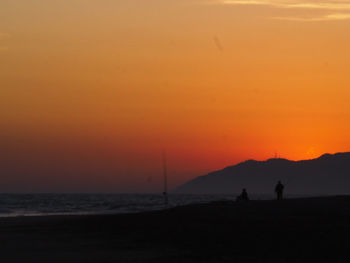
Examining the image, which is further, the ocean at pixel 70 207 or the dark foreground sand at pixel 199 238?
the ocean at pixel 70 207

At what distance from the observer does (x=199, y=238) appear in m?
21.8

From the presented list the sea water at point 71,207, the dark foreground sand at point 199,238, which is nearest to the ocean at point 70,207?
the sea water at point 71,207

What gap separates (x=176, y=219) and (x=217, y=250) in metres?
9.55

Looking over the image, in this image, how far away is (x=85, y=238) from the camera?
23500 millimetres

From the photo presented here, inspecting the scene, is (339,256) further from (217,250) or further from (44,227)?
(44,227)

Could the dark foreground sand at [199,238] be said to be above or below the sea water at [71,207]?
below

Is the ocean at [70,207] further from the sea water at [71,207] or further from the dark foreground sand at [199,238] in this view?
the dark foreground sand at [199,238]

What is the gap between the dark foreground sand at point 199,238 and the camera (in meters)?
18.0

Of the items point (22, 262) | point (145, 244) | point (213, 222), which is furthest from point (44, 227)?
point (22, 262)

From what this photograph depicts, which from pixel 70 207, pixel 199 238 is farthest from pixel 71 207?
pixel 199 238

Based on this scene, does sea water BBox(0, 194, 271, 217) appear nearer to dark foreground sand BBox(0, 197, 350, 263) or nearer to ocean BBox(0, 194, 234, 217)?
ocean BBox(0, 194, 234, 217)

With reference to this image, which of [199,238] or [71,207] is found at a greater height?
[71,207]

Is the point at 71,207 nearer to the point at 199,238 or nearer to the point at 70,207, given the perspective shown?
the point at 70,207

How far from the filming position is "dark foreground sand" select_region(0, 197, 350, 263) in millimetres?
18047
